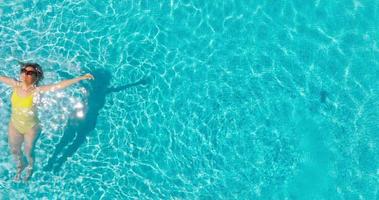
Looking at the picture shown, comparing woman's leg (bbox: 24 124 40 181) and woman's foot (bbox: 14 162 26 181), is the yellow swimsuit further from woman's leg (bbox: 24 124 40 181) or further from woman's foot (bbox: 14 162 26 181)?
woman's foot (bbox: 14 162 26 181)

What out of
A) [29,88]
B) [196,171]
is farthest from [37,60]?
[196,171]

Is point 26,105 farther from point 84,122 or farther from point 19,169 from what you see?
point 84,122

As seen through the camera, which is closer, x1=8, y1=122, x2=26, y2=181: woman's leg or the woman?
the woman

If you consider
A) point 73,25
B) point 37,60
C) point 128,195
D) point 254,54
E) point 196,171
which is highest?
point 254,54

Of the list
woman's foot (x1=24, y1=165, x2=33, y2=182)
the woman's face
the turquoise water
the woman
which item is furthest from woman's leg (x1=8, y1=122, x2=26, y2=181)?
the woman's face

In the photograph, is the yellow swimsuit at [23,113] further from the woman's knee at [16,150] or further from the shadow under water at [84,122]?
the shadow under water at [84,122]

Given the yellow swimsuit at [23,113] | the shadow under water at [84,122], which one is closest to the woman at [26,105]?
the yellow swimsuit at [23,113]

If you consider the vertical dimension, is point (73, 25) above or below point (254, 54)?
below

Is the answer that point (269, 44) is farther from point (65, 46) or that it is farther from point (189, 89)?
point (65, 46)
